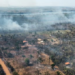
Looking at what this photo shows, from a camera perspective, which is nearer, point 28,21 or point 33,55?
point 33,55

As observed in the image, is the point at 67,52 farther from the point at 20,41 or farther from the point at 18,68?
the point at 20,41

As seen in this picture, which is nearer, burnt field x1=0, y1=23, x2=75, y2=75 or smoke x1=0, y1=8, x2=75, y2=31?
burnt field x1=0, y1=23, x2=75, y2=75

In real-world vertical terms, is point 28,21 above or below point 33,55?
above

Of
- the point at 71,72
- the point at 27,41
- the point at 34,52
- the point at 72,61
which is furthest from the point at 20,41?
the point at 71,72

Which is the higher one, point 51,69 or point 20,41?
point 20,41

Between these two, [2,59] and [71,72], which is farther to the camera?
[2,59]

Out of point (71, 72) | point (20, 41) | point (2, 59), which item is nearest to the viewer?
point (71, 72)

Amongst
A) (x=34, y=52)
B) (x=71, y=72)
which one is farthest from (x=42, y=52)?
(x=71, y=72)

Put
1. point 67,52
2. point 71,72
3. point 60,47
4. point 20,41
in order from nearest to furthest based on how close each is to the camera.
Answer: point 71,72, point 67,52, point 60,47, point 20,41

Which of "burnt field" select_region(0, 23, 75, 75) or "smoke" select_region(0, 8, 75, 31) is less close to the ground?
"smoke" select_region(0, 8, 75, 31)
